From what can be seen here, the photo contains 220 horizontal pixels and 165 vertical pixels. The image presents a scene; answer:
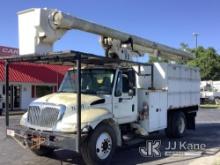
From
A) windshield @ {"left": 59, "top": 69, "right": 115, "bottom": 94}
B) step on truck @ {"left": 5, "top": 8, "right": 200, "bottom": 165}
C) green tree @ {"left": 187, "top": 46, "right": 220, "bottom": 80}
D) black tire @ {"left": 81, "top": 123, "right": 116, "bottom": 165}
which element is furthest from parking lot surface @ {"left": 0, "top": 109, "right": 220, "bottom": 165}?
green tree @ {"left": 187, "top": 46, "right": 220, "bottom": 80}

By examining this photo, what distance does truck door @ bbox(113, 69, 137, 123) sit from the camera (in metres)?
11.2

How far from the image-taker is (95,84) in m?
11.1

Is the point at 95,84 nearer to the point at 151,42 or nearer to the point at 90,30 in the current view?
the point at 90,30

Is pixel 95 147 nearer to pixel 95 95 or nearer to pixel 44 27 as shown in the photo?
pixel 95 95

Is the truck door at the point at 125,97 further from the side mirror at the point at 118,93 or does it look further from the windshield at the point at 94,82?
the windshield at the point at 94,82

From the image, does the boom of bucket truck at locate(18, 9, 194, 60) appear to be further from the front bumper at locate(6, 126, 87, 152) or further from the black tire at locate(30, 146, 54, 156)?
the black tire at locate(30, 146, 54, 156)

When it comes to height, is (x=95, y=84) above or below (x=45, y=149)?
above

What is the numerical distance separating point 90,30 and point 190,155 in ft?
15.4

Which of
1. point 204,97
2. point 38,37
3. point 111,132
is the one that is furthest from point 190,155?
point 204,97

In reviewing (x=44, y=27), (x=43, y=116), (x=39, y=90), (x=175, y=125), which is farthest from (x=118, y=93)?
(x=39, y=90)

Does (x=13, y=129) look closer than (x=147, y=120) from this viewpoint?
Yes

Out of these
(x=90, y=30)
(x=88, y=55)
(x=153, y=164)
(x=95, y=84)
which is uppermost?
(x=90, y=30)

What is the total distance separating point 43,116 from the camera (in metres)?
9.91

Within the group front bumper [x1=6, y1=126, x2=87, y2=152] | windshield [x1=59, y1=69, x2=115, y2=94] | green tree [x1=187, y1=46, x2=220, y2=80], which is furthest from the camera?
green tree [x1=187, y1=46, x2=220, y2=80]
